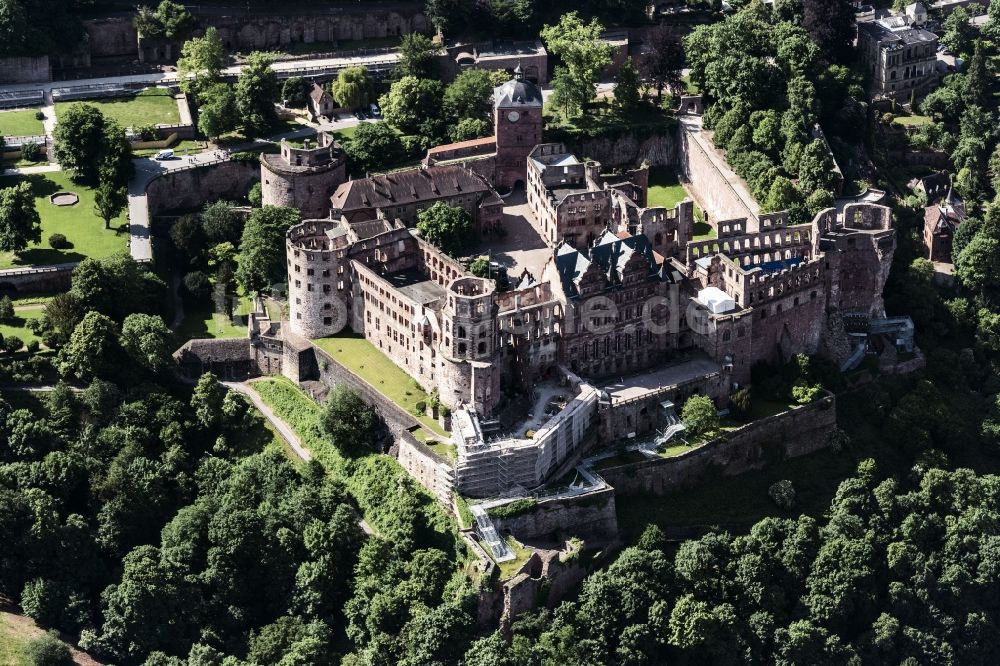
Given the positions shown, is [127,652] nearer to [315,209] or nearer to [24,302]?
[24,302]

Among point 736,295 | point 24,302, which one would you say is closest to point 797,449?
point 736,295

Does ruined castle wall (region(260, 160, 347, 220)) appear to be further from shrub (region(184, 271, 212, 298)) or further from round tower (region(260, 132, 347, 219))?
shrub (region(184, 271, 212, 298))

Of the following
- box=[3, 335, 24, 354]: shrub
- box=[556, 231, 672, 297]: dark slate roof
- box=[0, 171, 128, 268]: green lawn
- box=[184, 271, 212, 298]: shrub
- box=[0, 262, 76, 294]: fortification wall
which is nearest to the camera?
box=[556, 231, 672, 297]: dark slate roof

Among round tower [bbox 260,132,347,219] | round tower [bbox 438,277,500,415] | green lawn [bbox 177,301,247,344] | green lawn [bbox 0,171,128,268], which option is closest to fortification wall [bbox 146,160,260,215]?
green lawn [bbox 0,171,128,268]

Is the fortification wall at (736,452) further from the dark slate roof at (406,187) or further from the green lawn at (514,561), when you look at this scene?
the dark slate roof at (406,187)

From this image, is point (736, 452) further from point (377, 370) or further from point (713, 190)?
point (713, 190)
